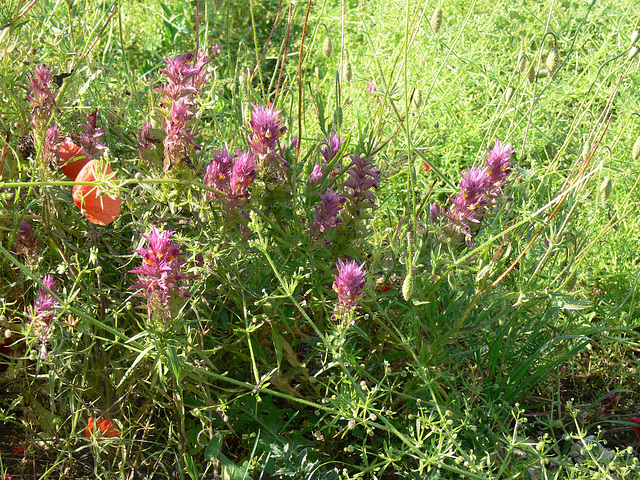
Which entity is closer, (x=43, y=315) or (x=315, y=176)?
(x=43, y=315)

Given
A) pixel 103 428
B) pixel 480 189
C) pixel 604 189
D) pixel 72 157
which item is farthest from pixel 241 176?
pixel 604 189

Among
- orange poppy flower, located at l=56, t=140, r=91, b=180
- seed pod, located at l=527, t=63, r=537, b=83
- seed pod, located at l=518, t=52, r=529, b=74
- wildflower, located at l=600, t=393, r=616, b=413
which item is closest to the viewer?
orange poppy flower, located at l=56, t=140, r=91, b=180

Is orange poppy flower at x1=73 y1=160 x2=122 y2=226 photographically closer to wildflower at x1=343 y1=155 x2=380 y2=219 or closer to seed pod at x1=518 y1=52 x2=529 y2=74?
wildflower at x1=343 y1=155 x2=380 y2=219

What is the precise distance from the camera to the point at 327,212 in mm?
1538

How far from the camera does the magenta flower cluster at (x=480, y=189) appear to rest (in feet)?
5.11

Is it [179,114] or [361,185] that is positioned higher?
[179,114]

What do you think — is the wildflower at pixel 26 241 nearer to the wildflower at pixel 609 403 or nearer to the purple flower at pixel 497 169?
the purple flower at pixel 497 169

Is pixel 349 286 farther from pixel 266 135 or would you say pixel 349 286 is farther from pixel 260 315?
pixel 266 135

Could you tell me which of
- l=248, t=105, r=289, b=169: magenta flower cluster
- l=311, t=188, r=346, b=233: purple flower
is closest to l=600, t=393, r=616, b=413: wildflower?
l=311, t=188, r=346, b=233: purple flower

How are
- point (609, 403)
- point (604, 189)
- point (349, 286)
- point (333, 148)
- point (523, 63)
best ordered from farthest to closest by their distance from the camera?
point (609, 403), point (523, 63), point (333, 148), point (604, 189), point (349, 286)

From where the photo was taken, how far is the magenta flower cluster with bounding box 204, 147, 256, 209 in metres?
1.43

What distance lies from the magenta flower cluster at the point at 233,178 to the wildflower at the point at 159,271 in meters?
0.20

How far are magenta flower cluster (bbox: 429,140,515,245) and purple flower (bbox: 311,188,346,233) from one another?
306 mm

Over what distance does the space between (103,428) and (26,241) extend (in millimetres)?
539
